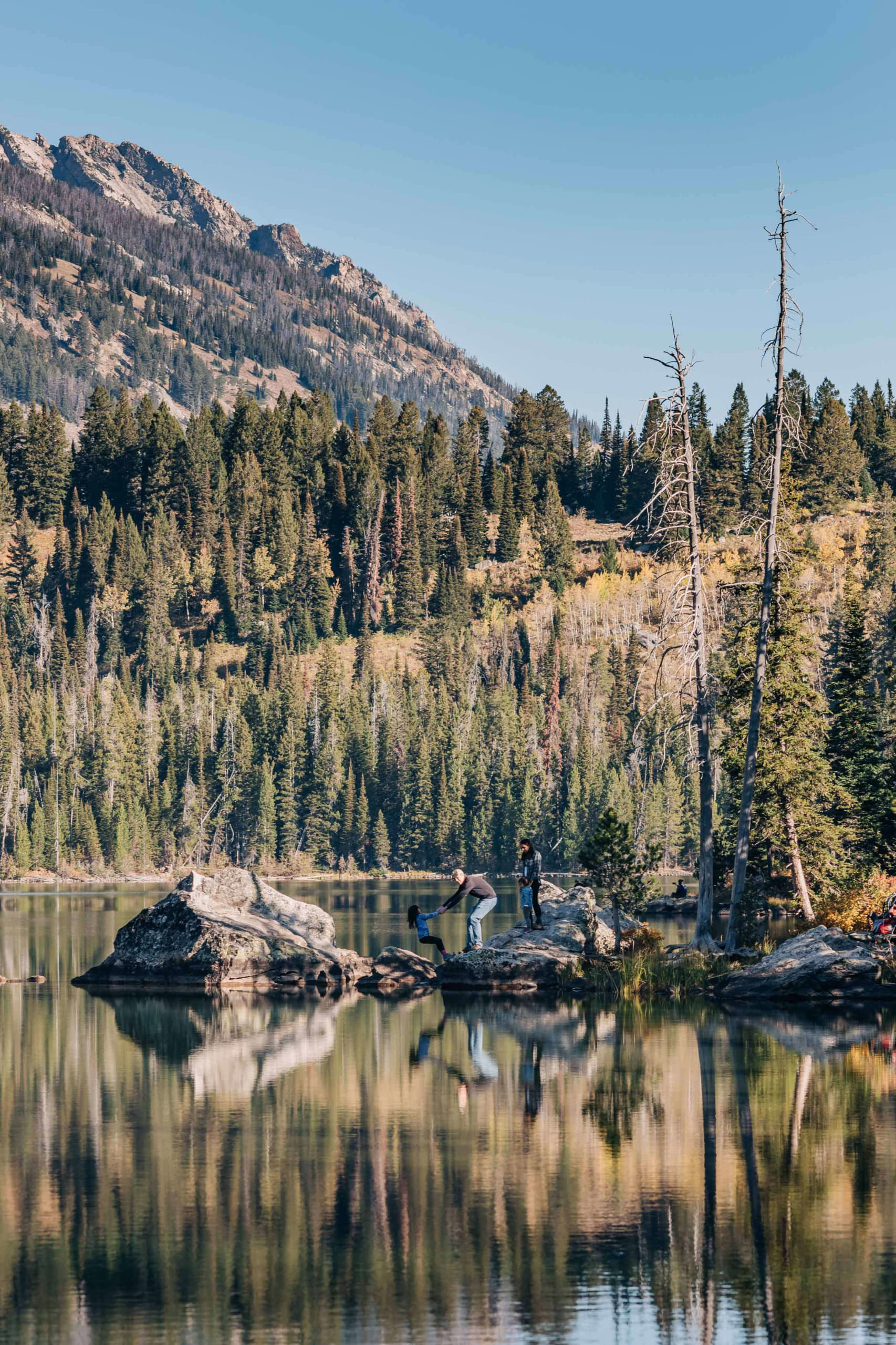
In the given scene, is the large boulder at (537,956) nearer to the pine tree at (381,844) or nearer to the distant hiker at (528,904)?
the distant hiker at (528,904)

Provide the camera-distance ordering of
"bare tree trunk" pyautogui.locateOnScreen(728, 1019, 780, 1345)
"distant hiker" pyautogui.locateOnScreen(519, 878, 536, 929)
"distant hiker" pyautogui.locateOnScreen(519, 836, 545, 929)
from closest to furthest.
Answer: "bare tree trunk" pyautogui.locateOnScreen(728, 1019, 780, 1345), "distant hiker" pyautogui.locateOnScreen(519, 836, 545, 929), "distant hiker" pyautogui.locateOnScreen(519, 878, 536, 929)

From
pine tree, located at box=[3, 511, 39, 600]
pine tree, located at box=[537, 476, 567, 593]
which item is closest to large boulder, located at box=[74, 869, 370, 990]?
pine tree, located at box=[3, 511, 39, 600]

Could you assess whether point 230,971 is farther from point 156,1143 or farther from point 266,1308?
point 266,1308

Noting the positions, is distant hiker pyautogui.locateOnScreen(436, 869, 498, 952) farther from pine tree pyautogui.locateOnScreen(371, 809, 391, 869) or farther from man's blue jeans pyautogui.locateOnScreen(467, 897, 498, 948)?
pine tree pyautogui.locateOnScreen(371, 809, 391, 869)

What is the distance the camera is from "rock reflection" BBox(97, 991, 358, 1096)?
21.7m

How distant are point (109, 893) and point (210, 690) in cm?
6281

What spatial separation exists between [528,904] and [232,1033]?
1057cm

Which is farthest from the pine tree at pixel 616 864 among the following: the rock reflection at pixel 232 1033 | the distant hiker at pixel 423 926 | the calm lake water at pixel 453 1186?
the calm lake water at pixel 453 1186

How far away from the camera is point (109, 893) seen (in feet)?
363

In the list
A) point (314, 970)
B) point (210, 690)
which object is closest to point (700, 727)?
point (314, 970)

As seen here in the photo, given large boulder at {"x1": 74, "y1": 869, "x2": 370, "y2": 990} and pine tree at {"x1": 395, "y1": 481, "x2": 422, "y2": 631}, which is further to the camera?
pine tree at {"x1": 395, "y1": 481, "x2": 422, "y2": 631}

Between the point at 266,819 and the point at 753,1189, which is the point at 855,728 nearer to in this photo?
the point at 753,1189

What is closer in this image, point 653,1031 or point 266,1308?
point 266,1308

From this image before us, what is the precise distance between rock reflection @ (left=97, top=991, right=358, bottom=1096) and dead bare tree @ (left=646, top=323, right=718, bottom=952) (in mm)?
9078
